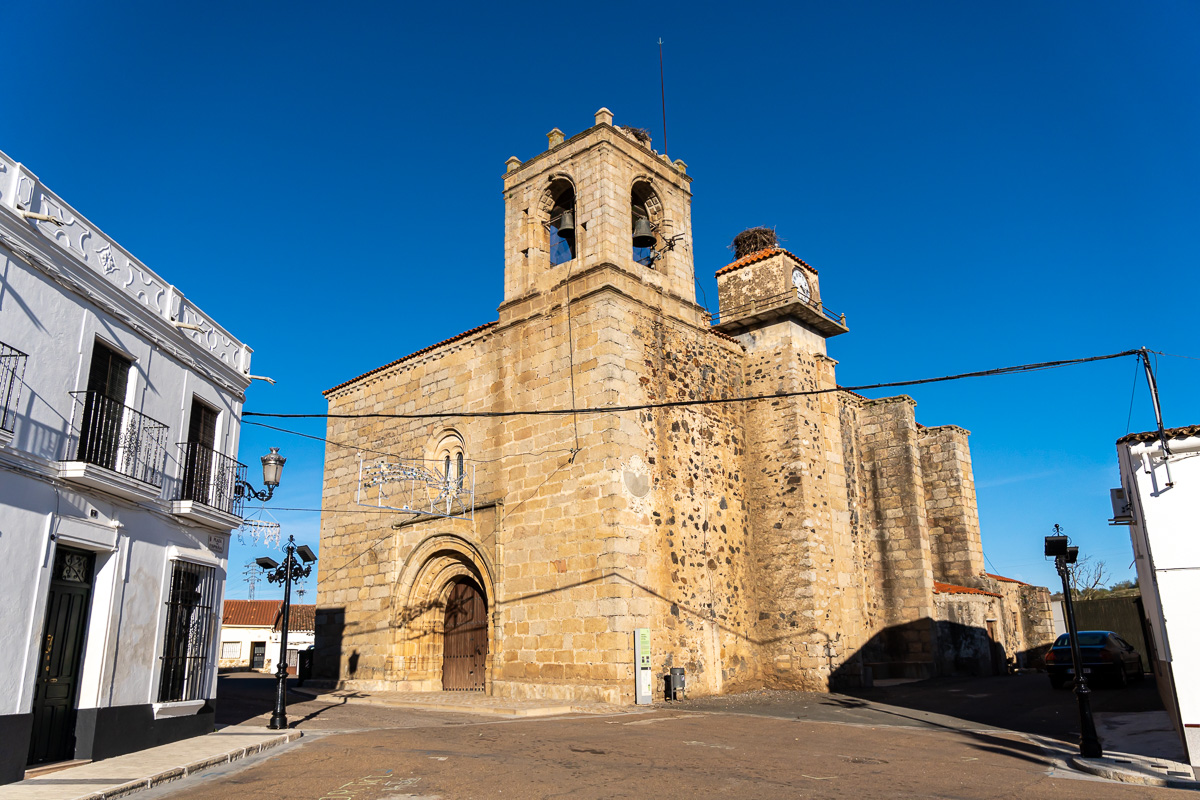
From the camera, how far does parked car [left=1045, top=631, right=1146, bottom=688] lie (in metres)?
16.2

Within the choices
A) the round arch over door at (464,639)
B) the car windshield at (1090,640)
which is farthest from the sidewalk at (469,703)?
the car windshield at (1090,640)

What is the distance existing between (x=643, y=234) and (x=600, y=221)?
1.55m

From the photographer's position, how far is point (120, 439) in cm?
952

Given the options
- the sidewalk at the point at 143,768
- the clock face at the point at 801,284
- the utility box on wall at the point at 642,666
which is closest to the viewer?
the sidewalk at the point at 143,768

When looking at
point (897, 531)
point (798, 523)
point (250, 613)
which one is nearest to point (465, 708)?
point (798, 523)

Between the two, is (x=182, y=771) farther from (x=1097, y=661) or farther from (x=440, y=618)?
(x=1097, y=661)

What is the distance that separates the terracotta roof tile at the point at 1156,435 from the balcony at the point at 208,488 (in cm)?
1127

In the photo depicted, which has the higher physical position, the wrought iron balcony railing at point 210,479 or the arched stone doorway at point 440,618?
the wrought iron balcony railing at point 210,479

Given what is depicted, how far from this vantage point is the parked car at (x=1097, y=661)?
1617 cm

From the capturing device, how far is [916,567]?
68.5ft

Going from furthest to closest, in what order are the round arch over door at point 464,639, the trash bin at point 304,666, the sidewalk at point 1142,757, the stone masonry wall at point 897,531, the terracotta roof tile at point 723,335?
the stone masonry wall at point 897,531
the trash bin at point 304,666
the terracotta roof tile at point 723,335
the round arch over door at point 464,639
the sidewalk at point 1142,757

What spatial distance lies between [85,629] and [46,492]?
6.23 feet

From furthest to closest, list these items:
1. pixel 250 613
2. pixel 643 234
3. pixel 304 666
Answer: pixel 250 613, pixel 304 666, pixel 643 234

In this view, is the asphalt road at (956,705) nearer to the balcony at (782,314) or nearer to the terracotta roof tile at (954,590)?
the terracotta roof tile at (954,590)
